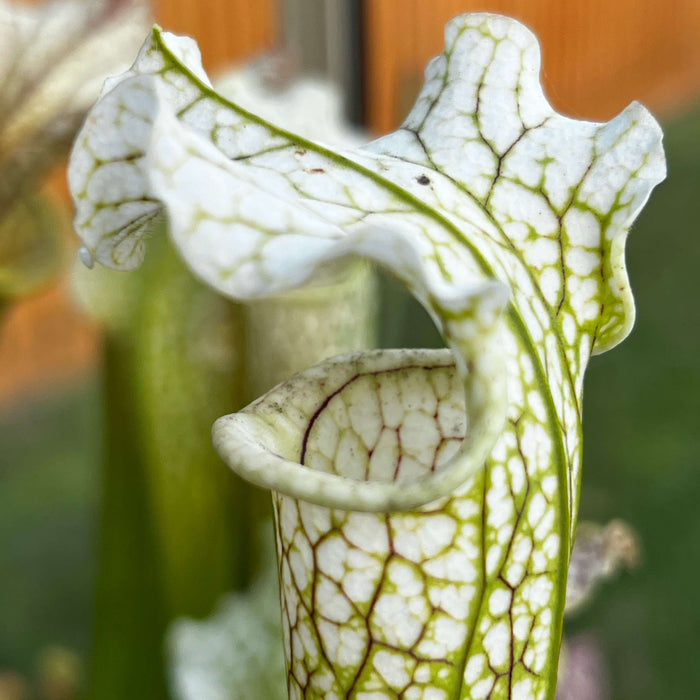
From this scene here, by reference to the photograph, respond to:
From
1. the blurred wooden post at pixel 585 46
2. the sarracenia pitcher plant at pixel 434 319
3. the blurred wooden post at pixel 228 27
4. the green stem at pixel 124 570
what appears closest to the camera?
the sarracenia pitcher plant at pixel 434 319

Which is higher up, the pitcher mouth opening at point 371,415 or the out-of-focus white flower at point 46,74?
the out-of-focus white flower at point 46,74

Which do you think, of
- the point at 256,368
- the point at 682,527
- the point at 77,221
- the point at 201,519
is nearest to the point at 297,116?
the point at 256,368

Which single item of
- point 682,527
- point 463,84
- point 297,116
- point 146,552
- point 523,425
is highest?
point 297,116

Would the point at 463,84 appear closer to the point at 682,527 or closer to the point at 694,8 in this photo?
the point at 682,527

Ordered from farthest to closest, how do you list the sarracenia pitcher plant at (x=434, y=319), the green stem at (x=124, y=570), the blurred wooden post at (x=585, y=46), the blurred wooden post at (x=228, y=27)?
1. the blurred wooden post at (x=585, y=46)
2. the blurred wooden post at (x=228, y=27)
3. the green stem at (x=124, y=570)
4. the sarracenia pitcher plant at (x=434, y=319)

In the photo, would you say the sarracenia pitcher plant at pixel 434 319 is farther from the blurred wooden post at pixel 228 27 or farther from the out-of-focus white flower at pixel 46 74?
the blurred wooden post at pixel 228 27

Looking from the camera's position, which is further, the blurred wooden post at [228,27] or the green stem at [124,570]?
the blurred wooden post at [228,27]

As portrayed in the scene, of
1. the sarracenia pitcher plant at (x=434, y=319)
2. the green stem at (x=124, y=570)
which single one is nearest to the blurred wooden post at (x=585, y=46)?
the green stem at (x=124, y=570)
